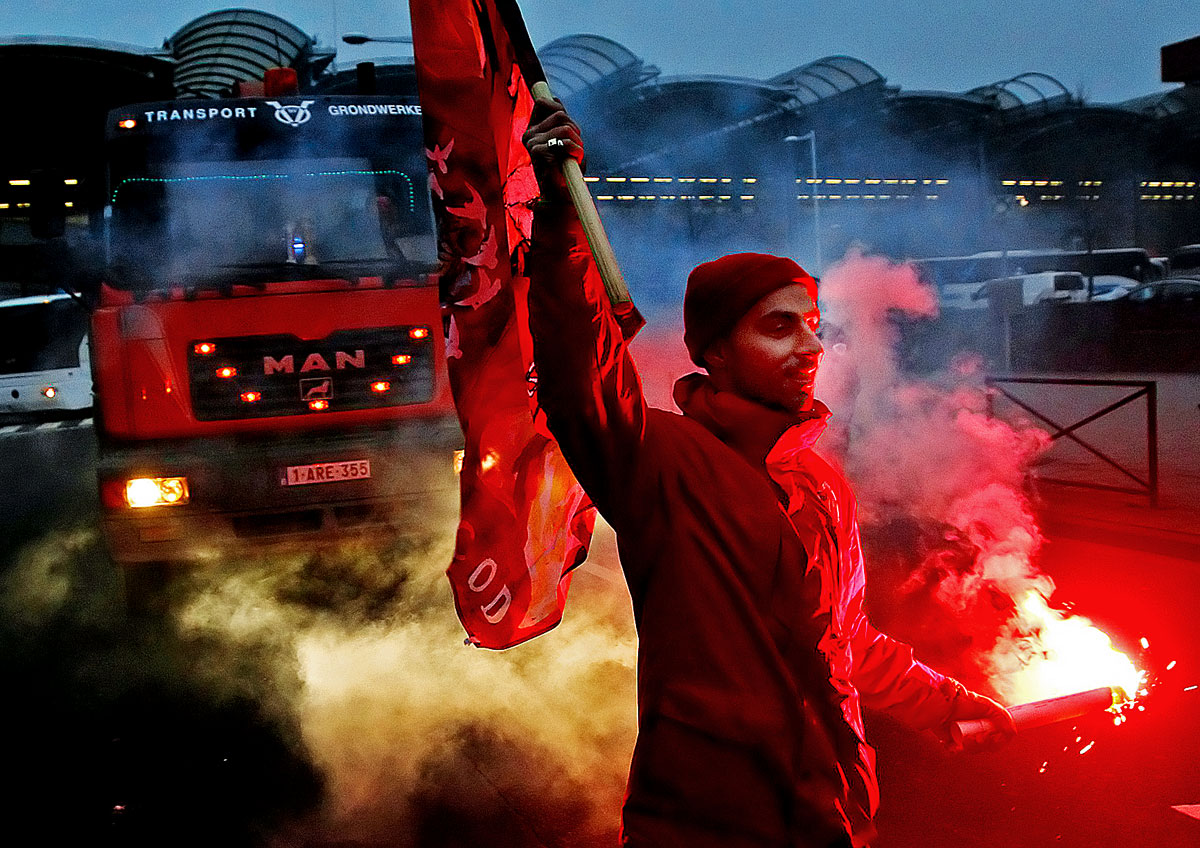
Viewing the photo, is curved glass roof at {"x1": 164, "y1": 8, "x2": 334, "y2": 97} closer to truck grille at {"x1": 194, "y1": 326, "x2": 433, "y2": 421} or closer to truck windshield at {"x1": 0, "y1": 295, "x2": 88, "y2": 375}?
truck grille at {"x1": 194, "y1": 326, "x2": 433, "y2": 421}

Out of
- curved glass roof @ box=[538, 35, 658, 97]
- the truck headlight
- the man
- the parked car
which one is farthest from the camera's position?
the parked car

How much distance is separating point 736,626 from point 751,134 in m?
20.2

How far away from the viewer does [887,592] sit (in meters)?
6.99

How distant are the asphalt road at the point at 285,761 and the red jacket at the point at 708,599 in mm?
1551

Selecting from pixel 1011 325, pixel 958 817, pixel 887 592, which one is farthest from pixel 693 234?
pixel 958 817

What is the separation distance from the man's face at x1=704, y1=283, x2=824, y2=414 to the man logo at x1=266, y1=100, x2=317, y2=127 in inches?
215

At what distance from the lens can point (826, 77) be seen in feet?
86.4

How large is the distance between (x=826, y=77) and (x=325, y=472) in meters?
22.6

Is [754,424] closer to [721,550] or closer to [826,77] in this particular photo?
[721,550]

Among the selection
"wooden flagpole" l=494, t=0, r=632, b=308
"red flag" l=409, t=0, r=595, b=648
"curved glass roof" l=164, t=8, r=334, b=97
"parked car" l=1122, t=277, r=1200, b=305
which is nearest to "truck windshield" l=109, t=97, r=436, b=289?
"red flag" l=409, t=0, r=595, b=648

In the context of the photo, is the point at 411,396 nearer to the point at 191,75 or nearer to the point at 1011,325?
the point at 191,75

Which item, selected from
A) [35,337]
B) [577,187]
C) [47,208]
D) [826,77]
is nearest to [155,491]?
[47,208]

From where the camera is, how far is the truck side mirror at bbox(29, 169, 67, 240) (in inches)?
251

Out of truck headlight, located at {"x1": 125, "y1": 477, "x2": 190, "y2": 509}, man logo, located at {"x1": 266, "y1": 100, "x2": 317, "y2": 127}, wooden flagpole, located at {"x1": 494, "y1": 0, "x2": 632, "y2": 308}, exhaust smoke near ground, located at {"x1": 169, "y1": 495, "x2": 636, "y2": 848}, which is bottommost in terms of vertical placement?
exhaust smoke near ground, located at {"x1": 169, "y1": 495, "x2": 636, "y2": 848}
